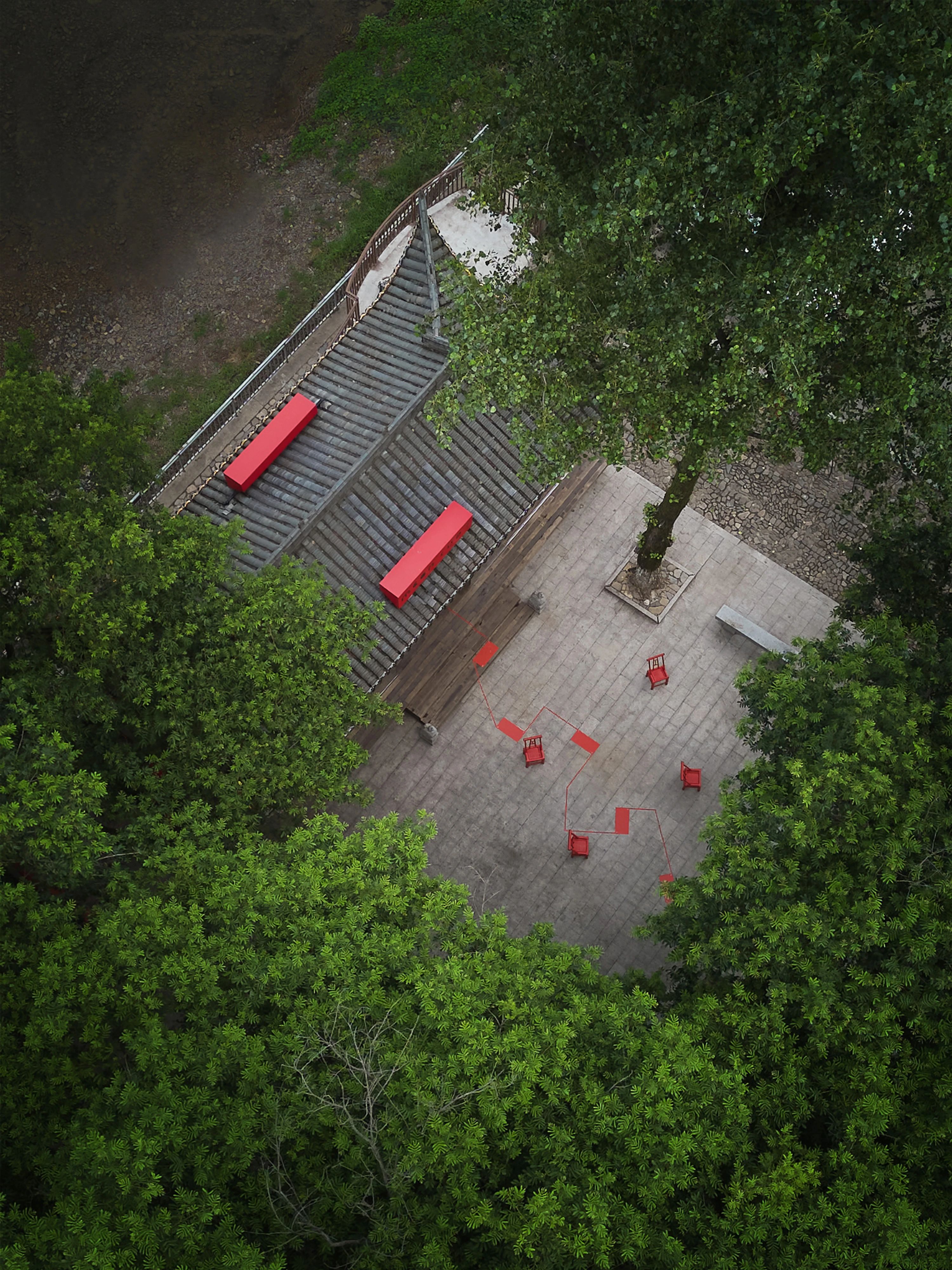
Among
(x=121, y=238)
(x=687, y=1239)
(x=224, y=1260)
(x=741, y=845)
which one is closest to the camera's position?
(x=224, y=1260)

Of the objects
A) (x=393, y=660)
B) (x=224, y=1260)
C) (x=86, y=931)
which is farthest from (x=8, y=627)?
(x=224, y=1260)

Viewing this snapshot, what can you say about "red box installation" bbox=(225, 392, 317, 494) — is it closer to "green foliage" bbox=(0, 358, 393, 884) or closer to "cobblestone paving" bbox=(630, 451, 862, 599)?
"green foliage" bbox=(0, 358, 393, 884)

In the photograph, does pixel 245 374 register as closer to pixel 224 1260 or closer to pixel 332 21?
pixel 332 21

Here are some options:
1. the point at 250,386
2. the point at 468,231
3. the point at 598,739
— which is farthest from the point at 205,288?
the point at 598,739

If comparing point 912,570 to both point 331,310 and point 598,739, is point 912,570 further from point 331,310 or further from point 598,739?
point 331,310

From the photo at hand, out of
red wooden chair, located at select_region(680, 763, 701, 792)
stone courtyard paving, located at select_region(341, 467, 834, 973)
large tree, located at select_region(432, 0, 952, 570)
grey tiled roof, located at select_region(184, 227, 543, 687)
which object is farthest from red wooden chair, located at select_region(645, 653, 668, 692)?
large tree, located at select_region(432, 0, 952, 570)

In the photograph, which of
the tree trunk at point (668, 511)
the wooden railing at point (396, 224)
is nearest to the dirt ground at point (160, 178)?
the wooden railing at point (396, 224)
